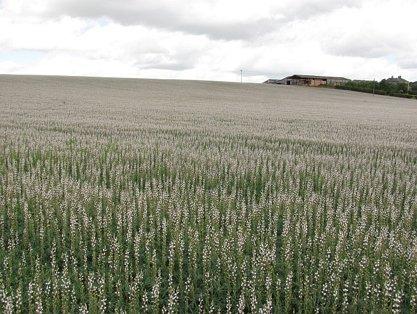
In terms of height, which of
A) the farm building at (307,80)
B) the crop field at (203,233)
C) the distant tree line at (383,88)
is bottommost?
the crop field at (203,233)

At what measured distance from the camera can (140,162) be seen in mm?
14102

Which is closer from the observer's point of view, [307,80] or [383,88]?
[383,88]

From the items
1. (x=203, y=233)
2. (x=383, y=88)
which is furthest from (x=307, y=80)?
(x=203, y=233)

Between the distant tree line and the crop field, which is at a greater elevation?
the distant tree line

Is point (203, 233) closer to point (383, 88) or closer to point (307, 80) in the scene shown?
point (383, 88)

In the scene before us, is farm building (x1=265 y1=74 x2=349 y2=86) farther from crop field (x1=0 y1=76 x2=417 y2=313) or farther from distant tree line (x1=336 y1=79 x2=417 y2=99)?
crop field (x1=0 y1=76 x2=417 y2=313)

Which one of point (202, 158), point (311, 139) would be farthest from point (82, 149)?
point (311, 139)

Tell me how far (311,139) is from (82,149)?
9160 millimetres

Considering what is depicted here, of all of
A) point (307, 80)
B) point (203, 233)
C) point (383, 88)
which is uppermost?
point (307, 80)

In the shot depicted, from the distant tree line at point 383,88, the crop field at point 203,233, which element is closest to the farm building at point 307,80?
the distant tree line at point 383,88

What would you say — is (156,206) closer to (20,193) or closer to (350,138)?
(20,193)

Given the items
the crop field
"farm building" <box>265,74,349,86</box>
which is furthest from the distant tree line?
the crop field

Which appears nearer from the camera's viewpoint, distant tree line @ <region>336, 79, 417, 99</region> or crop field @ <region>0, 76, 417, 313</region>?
crop field @ <region>0, 76, 417, 313</region>

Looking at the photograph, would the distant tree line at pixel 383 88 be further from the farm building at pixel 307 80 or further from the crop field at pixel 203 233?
the crop field at pixel 203 233
